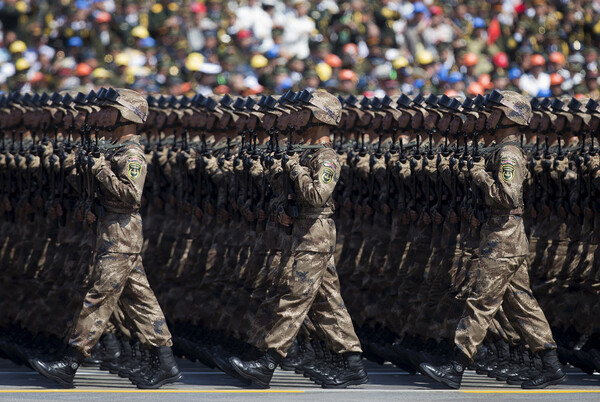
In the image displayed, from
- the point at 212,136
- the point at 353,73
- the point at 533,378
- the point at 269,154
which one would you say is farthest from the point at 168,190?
the point at 353,73

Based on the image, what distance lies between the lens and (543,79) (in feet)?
64.0

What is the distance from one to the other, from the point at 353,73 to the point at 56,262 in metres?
7.64

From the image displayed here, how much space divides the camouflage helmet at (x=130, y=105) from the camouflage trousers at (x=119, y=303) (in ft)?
3.37

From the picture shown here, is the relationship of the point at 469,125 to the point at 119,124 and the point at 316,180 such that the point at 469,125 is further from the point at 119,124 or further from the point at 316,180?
the point at 119,124

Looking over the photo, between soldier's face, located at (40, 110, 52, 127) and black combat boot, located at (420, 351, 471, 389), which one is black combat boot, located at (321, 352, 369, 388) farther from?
soldier's face, located at (40, 110, 52, 127)

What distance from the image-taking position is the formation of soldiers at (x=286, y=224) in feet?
37.1

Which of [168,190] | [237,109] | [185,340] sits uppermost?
[237,109]

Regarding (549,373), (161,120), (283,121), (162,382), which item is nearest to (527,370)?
(549,373)

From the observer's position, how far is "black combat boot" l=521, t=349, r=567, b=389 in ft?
35.2

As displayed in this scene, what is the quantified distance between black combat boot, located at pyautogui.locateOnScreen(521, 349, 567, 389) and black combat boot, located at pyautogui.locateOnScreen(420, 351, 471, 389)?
21.7 inches

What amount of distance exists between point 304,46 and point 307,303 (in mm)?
10094

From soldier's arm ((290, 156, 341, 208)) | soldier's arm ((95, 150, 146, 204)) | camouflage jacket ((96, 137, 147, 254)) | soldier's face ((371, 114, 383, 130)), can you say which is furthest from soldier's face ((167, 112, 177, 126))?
soldier's arm ((290, 156, 341, 208))

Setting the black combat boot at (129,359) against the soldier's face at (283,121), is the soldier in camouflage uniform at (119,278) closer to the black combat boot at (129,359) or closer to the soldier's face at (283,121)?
the black combat boot at (129,359)

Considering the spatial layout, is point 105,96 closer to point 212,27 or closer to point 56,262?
point 56,262
